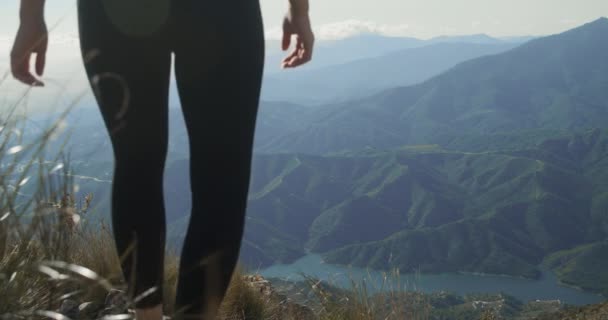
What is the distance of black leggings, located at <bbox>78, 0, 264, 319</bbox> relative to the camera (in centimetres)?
90

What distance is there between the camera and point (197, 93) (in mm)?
905

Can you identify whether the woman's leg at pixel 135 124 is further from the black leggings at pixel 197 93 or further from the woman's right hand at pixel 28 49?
the woman's right hand at pixel 28 49

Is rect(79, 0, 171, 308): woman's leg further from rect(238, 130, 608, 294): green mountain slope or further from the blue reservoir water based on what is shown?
rect(238, 130, 608, 294): green mountain slope

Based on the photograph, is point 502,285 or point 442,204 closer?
point 502,285

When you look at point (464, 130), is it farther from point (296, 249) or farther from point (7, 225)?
point (7, 225)

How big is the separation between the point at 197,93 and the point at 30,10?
0.44 meters

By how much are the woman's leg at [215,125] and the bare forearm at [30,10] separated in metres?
0.36

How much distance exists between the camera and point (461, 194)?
116812 millimetres

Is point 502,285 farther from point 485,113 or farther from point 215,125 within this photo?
point 485,113

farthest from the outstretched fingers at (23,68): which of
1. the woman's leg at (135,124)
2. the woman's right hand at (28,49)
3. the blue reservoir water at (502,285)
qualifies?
the blue reservoir water at (502,285)

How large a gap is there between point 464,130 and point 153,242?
188522 millimetres

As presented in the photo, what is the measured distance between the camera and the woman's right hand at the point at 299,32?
1237 mm

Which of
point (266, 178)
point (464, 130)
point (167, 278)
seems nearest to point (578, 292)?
point (266, 178)

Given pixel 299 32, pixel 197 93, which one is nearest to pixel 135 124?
pixel 197 93
